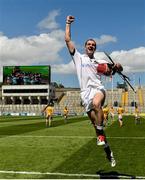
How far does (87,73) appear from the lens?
8.18 metres

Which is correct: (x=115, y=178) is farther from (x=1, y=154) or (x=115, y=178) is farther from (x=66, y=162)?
(x=1, y=154)

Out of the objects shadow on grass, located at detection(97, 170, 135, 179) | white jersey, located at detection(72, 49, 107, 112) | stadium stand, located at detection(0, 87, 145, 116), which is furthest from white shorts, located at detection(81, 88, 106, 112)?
stadium stand, located at detection(0, 87, 145, 116)

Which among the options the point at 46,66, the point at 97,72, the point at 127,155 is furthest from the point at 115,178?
the point at 46,66

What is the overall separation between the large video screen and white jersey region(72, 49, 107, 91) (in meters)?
109

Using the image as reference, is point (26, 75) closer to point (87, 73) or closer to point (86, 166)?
point (86, 166)

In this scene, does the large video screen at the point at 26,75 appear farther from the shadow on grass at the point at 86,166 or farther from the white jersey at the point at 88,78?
the white jersey at the point at 88,78

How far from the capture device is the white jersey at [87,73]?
815 cm

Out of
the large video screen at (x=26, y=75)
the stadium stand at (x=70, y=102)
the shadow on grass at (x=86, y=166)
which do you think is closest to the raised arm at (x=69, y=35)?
the shadow on grass at (x=86, y=166)

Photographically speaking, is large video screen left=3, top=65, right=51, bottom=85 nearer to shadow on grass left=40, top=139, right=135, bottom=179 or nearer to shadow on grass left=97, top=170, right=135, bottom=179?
shadow on grass left=40, top=139, right=135, bottom=179

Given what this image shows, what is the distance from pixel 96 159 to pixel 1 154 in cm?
279

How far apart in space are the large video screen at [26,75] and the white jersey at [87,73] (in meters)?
109

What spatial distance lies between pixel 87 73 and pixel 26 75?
365ft

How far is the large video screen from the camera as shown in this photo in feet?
384

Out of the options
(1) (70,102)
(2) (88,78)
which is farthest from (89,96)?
(1) (70,102)
